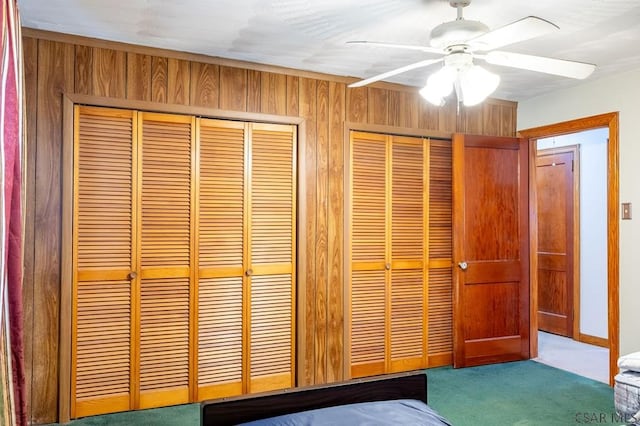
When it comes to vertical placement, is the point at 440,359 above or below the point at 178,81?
below

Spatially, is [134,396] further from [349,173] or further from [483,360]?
[483,360]

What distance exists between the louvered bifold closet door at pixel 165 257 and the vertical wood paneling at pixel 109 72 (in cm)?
24

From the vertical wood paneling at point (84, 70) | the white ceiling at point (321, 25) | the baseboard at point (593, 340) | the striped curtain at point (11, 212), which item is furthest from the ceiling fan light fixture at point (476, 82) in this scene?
the baseboard at point (593, 340)

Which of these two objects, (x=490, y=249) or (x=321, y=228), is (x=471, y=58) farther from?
(x=490, y=249)

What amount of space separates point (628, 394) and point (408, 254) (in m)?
1.81

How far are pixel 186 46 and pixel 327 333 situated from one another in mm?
2314

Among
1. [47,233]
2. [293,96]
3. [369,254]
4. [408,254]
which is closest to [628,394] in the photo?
[408,254]

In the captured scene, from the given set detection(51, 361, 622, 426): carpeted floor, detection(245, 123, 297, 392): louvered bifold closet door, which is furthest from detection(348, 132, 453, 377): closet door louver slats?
detection(245, 123, 297, 392): louvered bifold closet door

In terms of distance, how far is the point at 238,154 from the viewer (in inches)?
136

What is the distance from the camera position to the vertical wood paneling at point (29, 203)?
2896mm

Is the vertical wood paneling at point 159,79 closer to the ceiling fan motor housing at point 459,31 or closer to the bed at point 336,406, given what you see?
the ceiling fan motor housing at point 459,31

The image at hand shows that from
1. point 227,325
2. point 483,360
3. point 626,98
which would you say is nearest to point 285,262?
point 227,325

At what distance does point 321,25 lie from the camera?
279 centimetres

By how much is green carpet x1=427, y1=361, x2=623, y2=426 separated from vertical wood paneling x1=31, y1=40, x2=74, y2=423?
8.23ft
